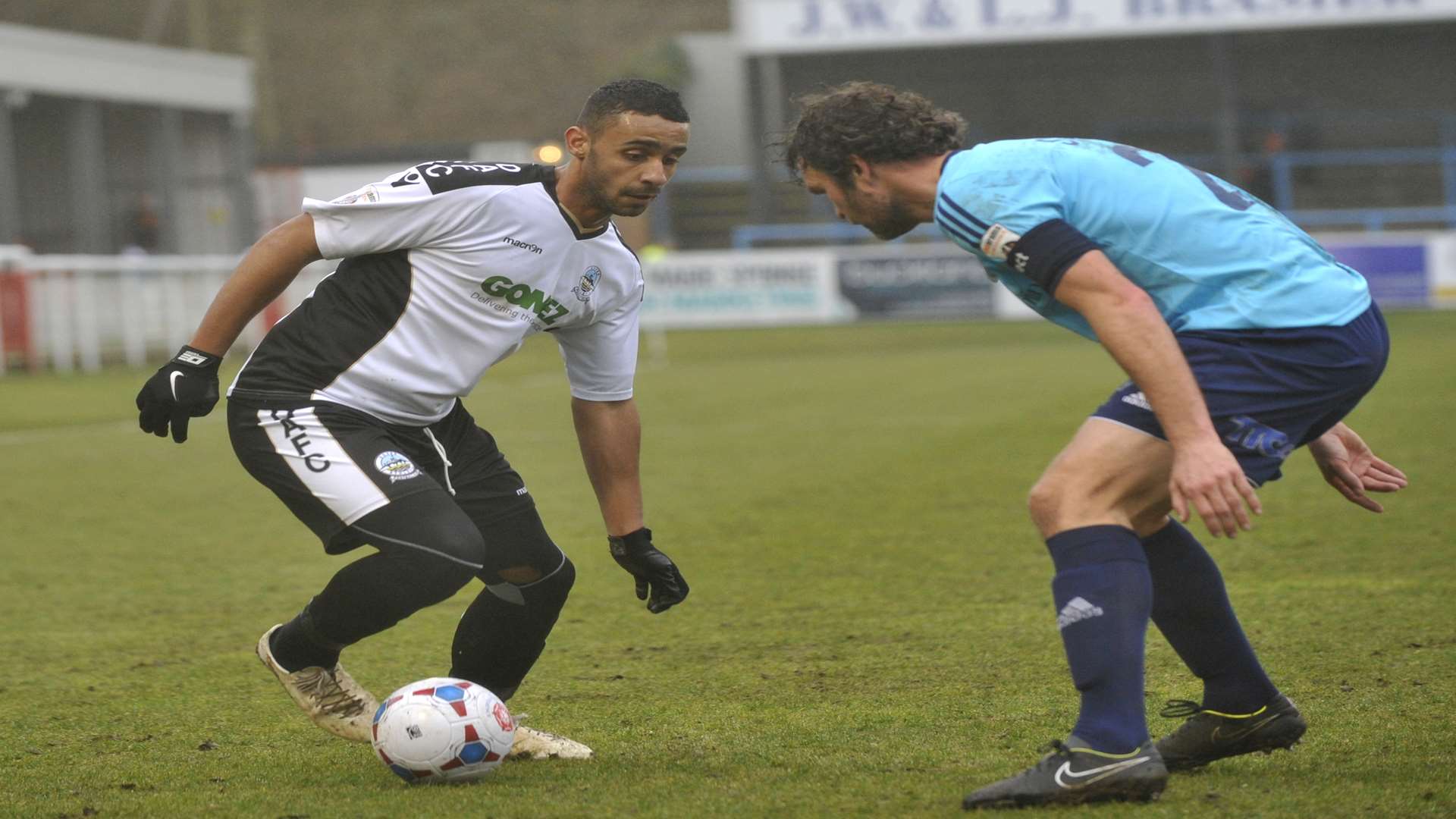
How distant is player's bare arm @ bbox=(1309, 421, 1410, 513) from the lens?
3.98 metres

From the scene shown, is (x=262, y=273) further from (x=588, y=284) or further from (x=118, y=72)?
(x=118, y=72)

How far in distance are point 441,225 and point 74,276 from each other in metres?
18.7

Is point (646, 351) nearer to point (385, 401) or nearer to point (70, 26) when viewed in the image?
point (385, 401)

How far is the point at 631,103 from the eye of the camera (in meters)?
4.12

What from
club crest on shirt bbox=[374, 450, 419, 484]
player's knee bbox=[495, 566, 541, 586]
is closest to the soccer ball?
player's knee bbox=[495, 566, 541, 586]

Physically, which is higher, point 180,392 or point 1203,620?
point 180,392

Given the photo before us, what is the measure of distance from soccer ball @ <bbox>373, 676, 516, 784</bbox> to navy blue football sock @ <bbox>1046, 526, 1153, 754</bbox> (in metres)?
1.37

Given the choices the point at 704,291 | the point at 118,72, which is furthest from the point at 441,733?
the point at 118,72

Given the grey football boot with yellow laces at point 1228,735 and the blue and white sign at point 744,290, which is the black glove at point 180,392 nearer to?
the grey football boot with yellow laces at point 1228,735

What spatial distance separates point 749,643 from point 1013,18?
27768 millimetres

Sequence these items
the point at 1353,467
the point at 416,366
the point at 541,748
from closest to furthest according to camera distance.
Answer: the point at 1353,467 < the point at 416,366 < the point at 541,748

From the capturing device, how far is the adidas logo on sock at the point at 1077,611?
3.43 m

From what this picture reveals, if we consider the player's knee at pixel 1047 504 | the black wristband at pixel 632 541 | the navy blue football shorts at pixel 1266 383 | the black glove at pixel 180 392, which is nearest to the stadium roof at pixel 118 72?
the black glove at pixel 180 392

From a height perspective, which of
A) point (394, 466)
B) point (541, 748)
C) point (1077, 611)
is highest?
point (394, 466)
